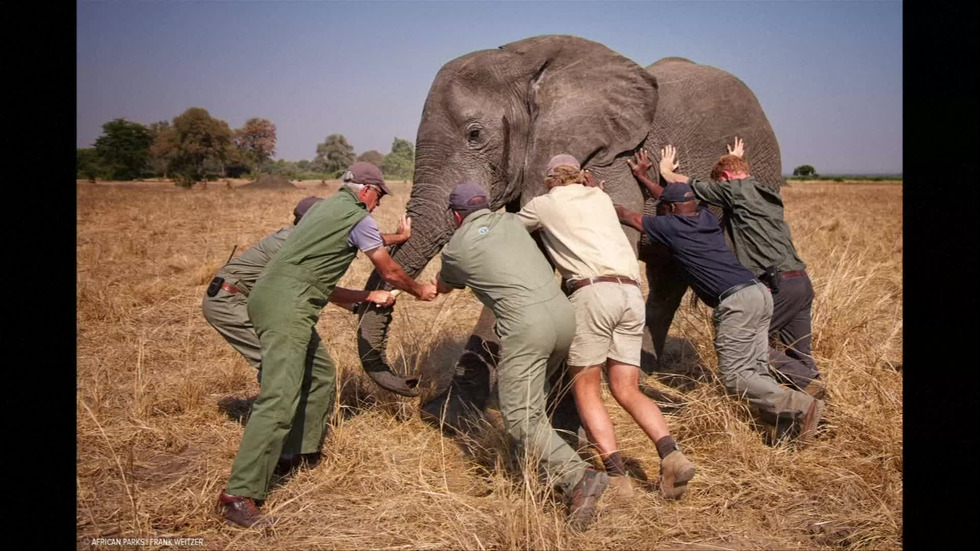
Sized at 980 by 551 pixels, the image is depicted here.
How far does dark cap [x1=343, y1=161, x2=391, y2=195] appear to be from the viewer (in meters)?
5.05

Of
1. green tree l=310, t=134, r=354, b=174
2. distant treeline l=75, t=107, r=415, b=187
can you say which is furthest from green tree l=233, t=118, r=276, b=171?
green tree l=310, t=134, r=354, b=174

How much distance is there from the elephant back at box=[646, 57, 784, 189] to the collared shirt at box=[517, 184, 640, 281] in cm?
203

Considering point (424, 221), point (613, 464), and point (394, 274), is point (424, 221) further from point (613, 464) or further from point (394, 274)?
point (613, 464)

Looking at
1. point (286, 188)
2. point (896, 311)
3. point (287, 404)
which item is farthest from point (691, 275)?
point (286, 188)

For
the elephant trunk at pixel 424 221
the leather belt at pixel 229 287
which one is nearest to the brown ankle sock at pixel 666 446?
the elephant trunk at pixel 424 221

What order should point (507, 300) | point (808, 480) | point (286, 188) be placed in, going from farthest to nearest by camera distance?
point (286, 188)
point (808, 480)
point (507, 300)

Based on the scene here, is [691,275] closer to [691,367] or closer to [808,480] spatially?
[808,480]

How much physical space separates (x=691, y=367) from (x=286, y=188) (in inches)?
1566

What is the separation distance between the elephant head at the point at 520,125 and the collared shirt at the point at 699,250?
2.90 feet

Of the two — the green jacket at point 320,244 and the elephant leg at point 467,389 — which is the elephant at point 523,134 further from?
the green jacket at point 320,244

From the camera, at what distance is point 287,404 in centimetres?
466

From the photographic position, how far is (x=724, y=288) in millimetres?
5648

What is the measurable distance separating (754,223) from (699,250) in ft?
2.54
